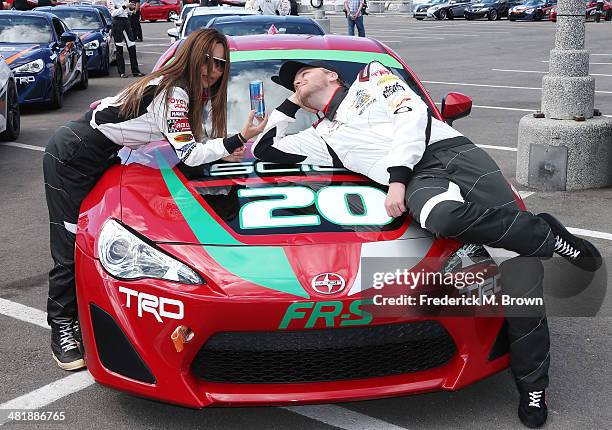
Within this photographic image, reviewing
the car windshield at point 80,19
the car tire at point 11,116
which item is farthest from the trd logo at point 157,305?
the car windshield at point 80,19

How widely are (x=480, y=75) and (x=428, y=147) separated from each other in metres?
13.5

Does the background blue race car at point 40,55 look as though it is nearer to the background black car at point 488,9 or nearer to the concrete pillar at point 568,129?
the concrete pillar at point 568,129

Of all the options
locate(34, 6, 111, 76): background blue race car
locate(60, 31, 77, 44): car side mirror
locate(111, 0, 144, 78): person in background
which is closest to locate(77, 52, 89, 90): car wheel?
locate(34, 6, 111, 76): background blue race car

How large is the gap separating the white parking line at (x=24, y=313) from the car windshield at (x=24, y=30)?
29.0 feet

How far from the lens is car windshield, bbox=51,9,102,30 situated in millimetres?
17766

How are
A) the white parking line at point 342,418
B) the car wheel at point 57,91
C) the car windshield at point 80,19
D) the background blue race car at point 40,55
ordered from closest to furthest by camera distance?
the white parking line at point 342,418 → the background blue race car at point 40,55 → the car wheel at point 57,91 → the car windshield at point 80,19

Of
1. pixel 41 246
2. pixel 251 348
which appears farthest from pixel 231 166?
pixel 41 246

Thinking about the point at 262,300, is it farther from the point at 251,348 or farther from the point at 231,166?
the point at 231,166

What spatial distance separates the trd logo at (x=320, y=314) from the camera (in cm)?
318

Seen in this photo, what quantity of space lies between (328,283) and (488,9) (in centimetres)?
3797

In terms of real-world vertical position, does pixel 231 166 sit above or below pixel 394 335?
above

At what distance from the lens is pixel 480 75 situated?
16.9 meters

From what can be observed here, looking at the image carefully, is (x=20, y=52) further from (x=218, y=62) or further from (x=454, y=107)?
(x=218, y=62)

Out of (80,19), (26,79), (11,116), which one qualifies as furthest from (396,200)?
(80,19)
